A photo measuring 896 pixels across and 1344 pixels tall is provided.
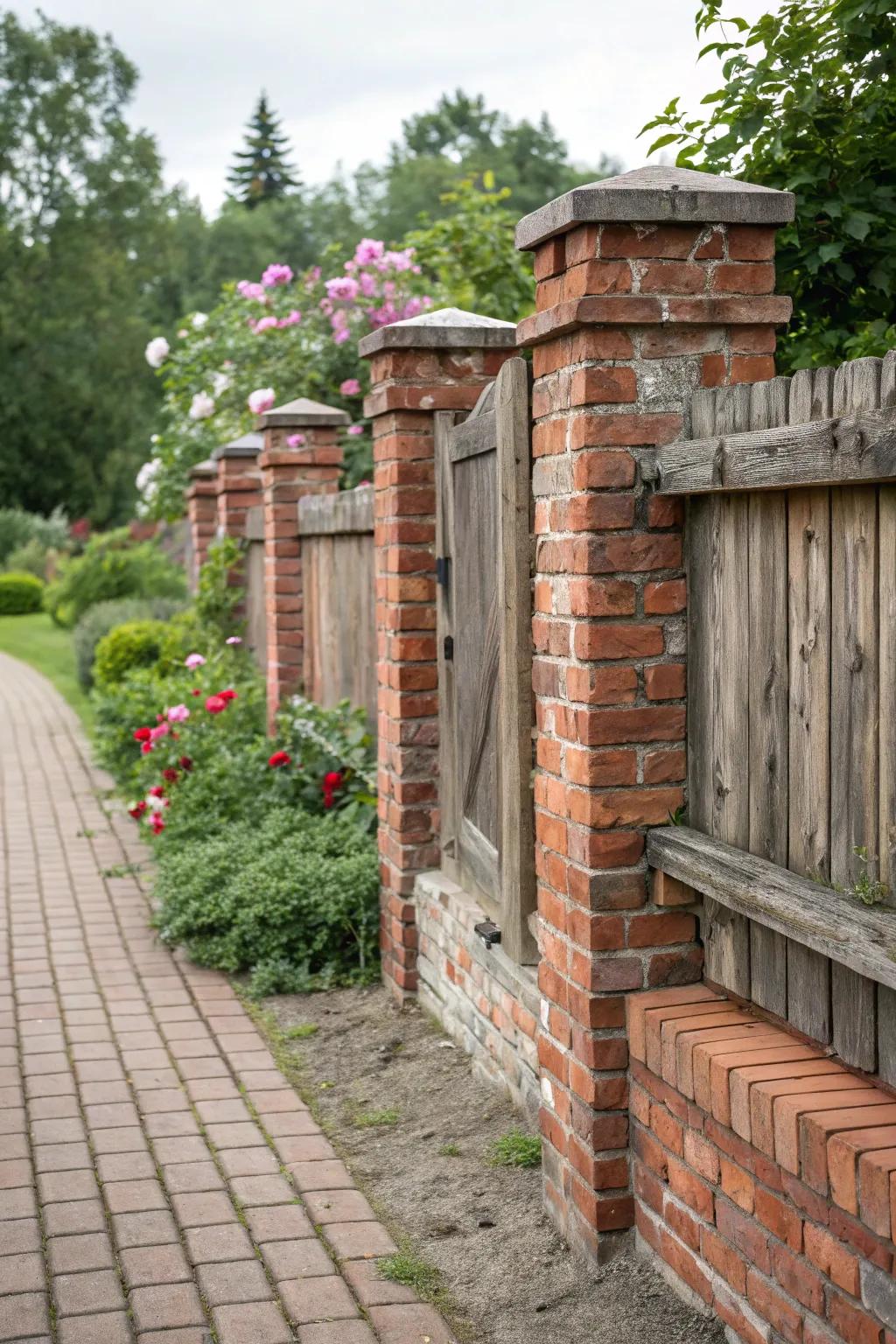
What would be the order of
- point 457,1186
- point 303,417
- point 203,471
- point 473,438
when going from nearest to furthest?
1. point 457,1186
2. point 473,438
3. point 303,417
4. point 203,471

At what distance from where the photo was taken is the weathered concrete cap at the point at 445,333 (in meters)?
5.06

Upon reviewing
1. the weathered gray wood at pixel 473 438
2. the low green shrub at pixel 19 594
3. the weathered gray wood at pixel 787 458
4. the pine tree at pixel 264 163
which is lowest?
the low green shrub at pixel 19 594

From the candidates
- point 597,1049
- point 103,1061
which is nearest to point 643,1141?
point 597,1049

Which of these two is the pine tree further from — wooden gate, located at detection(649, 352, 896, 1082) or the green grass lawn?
wooden gate, located at detection(649, 352, 896, 1082)

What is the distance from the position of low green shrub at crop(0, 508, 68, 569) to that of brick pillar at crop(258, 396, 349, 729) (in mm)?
27164

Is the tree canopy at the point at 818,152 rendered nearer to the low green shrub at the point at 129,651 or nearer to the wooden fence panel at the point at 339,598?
the wooden fence panel at the point at 339,598

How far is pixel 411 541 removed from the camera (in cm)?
525

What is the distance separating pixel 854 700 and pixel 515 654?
155cm

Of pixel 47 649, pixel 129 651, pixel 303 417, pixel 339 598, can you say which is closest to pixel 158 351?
pixel 129 651

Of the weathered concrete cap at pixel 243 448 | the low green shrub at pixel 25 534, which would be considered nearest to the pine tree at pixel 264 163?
the low green shrub at pixel 25 534

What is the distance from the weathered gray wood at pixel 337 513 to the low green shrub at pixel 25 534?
27.6 meters

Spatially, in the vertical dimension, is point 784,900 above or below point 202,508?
below

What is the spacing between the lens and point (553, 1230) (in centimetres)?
355

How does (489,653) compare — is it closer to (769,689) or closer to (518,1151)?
(518,1151)
